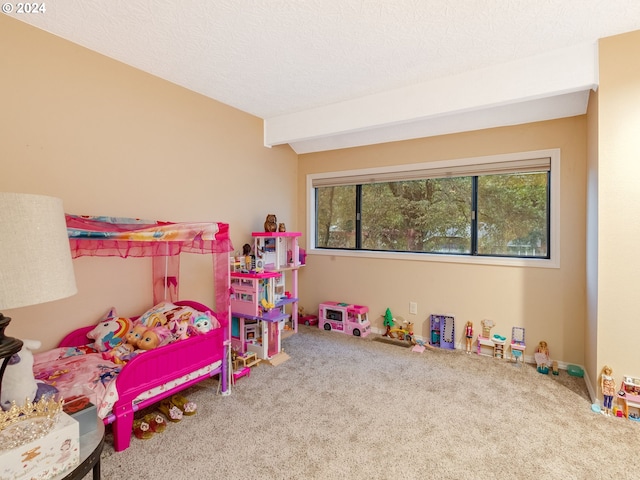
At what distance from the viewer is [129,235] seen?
2199mm

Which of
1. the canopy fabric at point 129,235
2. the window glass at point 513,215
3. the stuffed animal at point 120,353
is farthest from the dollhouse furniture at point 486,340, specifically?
the stuffed animal at point 120,353

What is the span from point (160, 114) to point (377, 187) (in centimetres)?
246

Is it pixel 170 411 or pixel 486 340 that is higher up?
pixel 486 340

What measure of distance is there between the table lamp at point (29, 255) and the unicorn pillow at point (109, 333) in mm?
1494

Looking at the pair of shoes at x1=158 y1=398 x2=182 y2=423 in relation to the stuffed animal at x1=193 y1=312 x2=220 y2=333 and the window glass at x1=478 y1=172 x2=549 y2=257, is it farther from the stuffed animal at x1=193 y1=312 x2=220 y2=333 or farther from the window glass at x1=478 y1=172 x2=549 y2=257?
the window glass at x1=478 y1=172 x2=549 y2=257

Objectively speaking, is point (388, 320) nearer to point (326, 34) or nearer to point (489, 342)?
point (489, 342)

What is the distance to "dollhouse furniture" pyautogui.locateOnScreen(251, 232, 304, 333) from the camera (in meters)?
3.60

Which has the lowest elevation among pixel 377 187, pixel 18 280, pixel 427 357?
pixel 427 357

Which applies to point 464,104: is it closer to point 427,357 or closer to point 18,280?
point 427,357

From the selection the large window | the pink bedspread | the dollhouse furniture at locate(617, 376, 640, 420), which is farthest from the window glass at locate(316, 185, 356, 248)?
the pink bedspread

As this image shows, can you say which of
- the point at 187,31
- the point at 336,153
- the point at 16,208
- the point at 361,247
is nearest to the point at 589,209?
the point at 361,247

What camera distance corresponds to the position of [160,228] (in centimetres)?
228

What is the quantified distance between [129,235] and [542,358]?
3485mm

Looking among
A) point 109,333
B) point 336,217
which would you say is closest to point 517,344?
point 336,217
